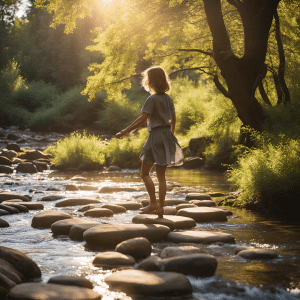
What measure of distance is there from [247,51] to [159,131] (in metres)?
5.28

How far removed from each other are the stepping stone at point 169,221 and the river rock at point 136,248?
3.40ft

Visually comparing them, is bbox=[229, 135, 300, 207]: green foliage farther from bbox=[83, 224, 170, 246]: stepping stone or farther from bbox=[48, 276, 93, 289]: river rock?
bbox=[48, 276, 93, 289]: river rock

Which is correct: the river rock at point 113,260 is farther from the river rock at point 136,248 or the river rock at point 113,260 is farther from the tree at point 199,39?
the tree at point 199,39

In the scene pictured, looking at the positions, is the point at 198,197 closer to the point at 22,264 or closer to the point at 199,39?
the point at 22,264

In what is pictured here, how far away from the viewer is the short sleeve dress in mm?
4695

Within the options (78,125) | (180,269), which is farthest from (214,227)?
(78,125)

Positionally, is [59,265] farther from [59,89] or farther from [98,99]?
[59,89]

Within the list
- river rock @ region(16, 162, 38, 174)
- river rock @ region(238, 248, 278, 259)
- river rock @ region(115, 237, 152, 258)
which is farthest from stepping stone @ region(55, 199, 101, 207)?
river rock @ region(16, 162, 38, 174)

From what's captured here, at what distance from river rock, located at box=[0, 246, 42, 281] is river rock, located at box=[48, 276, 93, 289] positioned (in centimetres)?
23

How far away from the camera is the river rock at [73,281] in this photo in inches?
112

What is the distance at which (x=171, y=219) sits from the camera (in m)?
4.91

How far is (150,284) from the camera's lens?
2.77 metres

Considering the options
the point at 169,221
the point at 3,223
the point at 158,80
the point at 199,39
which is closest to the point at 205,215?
the point at 169,221

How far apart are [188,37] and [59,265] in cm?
1047
